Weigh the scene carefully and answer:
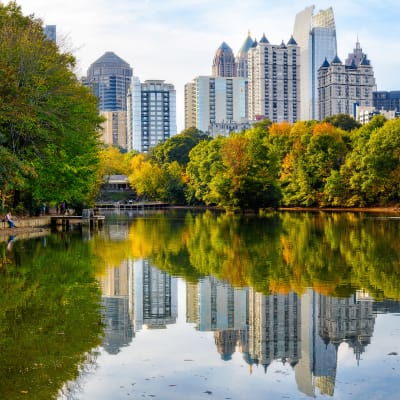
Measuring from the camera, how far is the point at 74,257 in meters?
23.2

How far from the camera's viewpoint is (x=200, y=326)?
41.7 feet

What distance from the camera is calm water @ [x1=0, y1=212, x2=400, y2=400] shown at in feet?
28.7

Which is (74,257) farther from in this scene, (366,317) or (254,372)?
(254,372)

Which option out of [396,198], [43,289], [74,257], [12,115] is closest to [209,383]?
[43,289]

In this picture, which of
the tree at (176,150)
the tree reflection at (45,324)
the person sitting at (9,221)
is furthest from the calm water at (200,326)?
the tree at (176,150)

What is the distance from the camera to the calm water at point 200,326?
8742 mm

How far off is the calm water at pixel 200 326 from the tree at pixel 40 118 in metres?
8.22

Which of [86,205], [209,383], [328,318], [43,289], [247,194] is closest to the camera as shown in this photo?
[209,383]

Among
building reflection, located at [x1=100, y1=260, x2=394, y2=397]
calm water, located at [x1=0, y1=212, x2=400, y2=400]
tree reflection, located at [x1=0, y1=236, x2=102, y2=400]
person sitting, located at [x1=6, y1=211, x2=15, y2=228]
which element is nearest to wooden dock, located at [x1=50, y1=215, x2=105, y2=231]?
person sitting, located at [x1=6, y1=211, x2=15, y2=228]

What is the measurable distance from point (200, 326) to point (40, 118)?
69.7ft

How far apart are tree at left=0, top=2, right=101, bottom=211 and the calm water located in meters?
8.22

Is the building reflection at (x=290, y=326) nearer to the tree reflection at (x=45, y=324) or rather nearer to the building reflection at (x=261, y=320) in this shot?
the building reflection at (x=261, y=320)

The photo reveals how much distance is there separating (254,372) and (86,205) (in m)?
43.3

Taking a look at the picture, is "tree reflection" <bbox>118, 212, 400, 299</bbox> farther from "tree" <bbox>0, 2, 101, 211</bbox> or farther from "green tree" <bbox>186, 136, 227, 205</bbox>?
"green tree" <bbox>186, 136, 227, 205</bbox>
